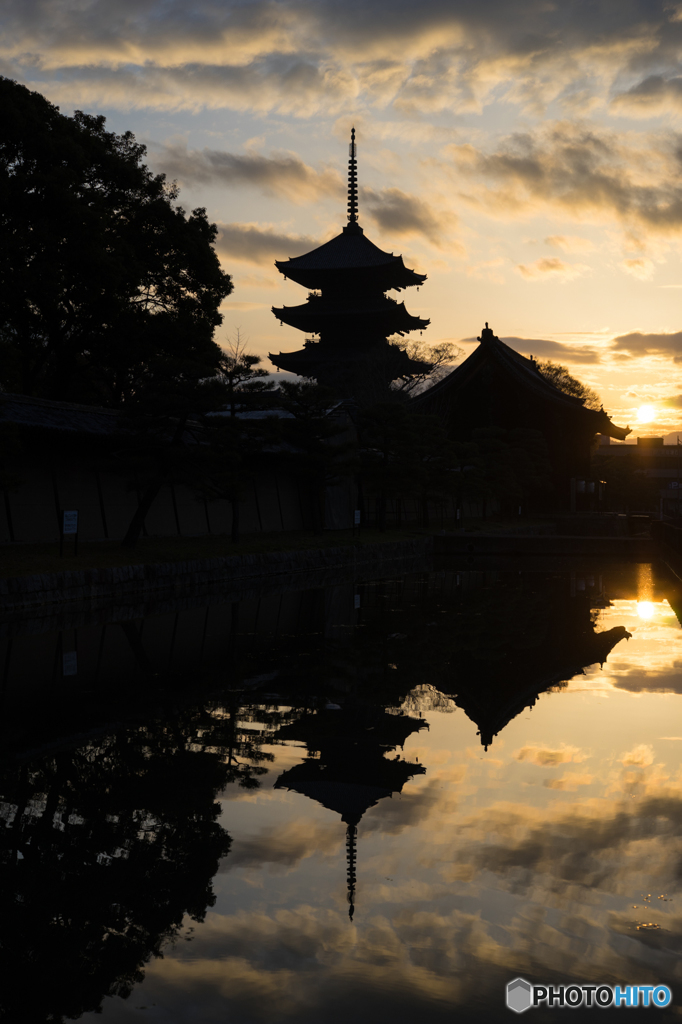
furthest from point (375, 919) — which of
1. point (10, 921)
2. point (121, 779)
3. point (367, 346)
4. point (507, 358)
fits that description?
point (367, 346)

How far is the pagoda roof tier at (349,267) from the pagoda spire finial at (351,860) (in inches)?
2320

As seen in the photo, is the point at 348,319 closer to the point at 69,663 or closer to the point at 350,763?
the point at 69,663

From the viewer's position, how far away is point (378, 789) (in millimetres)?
6121

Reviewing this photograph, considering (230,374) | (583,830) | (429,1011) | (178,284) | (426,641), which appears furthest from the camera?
(178,284)

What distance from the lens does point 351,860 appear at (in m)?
4.82

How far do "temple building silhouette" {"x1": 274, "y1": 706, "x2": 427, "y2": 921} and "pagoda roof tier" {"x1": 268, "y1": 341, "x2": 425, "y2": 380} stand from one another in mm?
55007

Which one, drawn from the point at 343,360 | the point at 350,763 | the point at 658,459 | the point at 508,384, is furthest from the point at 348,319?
the point at 658,459

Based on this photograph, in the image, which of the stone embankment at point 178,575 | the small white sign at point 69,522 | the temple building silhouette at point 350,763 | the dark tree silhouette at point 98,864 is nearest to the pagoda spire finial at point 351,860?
the temple building silhouette at point 350,763

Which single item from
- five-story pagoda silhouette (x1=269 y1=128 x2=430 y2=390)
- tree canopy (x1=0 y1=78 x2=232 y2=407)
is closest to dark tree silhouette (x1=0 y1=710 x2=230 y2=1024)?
tree canopy (x1=0 y1=78 x2=232 y2=407)

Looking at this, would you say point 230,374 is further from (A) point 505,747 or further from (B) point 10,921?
(B) point 10,921

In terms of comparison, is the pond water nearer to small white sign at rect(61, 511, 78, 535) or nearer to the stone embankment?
the stone embankment

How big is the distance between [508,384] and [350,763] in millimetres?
53829

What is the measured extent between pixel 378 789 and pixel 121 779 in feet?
5.70

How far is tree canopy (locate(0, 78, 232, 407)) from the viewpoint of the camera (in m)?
26.5
